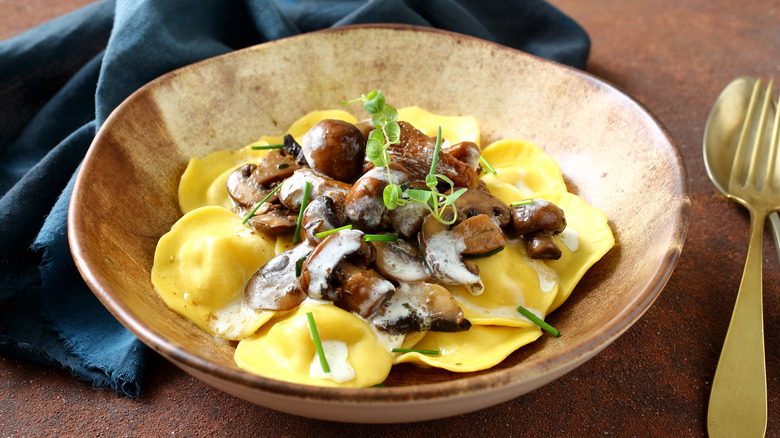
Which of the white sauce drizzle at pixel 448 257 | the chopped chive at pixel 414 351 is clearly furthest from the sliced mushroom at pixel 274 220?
the chopped chive at pixel 414 351

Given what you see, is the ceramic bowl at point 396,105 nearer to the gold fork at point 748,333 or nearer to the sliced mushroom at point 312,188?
the gold fork at point 748,333

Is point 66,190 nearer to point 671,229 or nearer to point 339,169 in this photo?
point 339,169

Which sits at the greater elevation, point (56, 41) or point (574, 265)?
point (56, 41)

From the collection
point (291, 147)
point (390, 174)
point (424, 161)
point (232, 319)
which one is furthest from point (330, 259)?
point (291, 147)

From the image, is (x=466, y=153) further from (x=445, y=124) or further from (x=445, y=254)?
(x=445, y=124)

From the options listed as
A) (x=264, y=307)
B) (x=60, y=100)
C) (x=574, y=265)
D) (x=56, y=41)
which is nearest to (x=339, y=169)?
(x=264, y=307)
